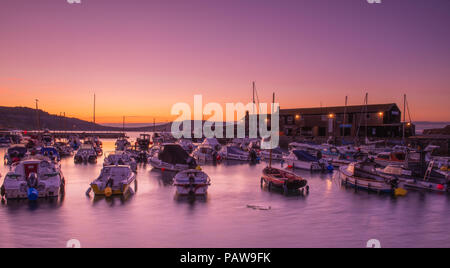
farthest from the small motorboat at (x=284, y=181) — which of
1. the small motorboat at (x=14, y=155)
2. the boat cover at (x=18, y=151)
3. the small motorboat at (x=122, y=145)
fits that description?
the small motorboat at (x=122, y=145)

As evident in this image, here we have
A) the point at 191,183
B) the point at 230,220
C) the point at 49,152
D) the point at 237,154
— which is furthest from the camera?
the point at 237,154

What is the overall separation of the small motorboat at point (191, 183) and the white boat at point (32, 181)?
29.8ft

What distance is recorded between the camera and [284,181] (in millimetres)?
28828

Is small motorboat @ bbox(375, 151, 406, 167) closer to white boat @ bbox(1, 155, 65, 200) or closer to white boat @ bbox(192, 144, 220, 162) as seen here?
white boat @ bbox(192, 144, 220, 162)

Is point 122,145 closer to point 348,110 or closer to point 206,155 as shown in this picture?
point 206,155

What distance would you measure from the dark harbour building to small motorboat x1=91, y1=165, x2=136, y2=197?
5401 cm

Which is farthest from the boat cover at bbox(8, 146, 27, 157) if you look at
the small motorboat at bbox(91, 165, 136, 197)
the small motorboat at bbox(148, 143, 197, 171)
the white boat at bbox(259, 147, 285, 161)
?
the white boat at bbox(259, 147, 285, 161)

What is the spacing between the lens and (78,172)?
41438 millimetres

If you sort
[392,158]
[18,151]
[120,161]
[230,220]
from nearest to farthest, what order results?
[230,220] < [120,161] < [392,158] < [18,151]

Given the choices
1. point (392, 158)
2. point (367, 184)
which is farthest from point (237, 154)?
point (367, 184)

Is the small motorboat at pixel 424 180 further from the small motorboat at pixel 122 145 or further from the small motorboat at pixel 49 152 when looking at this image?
the small motorboat at pixel 122 145

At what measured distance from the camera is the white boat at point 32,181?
23281mm

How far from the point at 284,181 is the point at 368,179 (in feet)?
24.9
